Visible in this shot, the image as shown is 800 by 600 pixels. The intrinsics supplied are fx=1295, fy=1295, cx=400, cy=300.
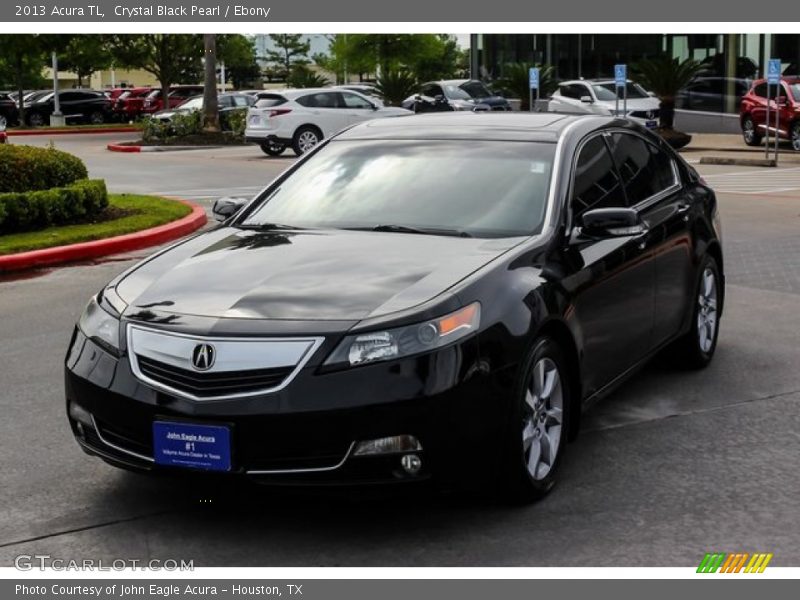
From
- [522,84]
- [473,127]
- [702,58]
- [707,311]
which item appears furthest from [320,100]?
[473,127]

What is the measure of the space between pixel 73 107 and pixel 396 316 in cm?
5049

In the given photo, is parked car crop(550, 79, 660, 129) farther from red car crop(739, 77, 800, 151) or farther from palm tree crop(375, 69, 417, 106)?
palm tree crop(375, 69, 417, 106)

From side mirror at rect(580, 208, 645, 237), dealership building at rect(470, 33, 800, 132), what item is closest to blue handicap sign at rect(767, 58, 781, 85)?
dealership building at rect(470, 33, 800, 132)

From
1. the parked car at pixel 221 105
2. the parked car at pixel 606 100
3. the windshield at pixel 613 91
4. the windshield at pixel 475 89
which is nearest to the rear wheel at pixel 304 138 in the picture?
the parked car at pixel 221 105

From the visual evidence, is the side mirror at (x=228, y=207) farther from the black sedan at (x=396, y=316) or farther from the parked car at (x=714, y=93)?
the parked car at (x=714, y=93)

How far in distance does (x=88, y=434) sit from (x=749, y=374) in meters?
4.12

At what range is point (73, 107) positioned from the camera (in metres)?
52.8

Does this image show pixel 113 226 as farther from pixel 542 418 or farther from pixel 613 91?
pixel 613 91

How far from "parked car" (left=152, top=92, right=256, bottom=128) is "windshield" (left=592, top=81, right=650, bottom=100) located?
33.5ft

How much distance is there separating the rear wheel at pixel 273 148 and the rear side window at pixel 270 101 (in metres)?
0.87

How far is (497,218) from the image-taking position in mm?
5828

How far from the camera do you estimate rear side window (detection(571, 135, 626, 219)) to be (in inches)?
240

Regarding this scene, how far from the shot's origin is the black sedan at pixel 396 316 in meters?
4.61

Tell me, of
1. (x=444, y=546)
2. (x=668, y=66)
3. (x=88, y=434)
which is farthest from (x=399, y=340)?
(x=668, y=66)
